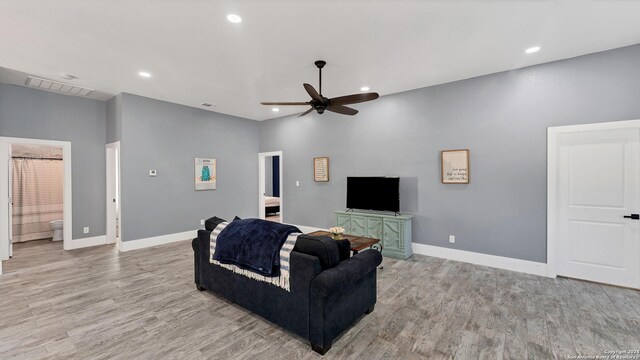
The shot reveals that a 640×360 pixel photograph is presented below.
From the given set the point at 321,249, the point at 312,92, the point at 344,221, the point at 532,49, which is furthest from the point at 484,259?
the point at 312,92

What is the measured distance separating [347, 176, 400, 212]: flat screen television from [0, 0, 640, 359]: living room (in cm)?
24

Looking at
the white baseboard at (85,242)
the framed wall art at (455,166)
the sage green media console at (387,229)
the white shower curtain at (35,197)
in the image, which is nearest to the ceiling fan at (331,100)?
the framed wall art at (455,166)

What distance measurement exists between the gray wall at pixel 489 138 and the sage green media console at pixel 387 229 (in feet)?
1.28

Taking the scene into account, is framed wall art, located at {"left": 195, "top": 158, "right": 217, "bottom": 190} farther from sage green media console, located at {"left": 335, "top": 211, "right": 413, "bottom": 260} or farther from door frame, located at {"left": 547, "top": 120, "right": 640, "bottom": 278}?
door frame, located at {"left": 547, "top": 120, "right": 640, "bottom": 278}

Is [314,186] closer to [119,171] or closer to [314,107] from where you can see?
[314,107]

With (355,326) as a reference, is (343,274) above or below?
above

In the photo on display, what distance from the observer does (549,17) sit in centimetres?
269

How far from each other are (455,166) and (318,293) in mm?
3358

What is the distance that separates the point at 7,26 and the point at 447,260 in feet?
20.5

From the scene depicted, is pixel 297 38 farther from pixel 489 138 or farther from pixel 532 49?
pixel 489 138

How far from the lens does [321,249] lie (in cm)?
224

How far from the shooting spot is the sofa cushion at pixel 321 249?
2246 millimetres

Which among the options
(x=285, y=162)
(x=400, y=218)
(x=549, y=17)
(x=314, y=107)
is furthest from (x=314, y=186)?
(x=549, y=17)

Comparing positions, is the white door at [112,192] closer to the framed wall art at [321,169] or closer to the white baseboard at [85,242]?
the white baseboard at [85,242]
